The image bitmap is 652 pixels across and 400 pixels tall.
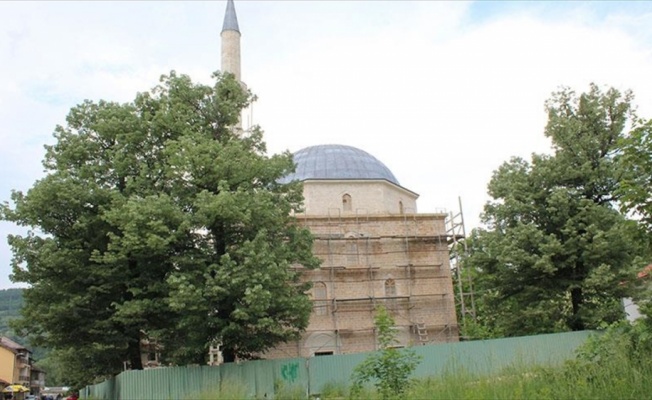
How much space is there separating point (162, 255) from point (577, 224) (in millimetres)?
14682

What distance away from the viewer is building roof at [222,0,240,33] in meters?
38.4

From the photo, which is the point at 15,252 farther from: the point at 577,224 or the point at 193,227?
the point at 577,224

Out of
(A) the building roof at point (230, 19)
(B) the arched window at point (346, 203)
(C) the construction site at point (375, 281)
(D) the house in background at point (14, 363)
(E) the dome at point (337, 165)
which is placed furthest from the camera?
(D) the house in background at point (14, 363)

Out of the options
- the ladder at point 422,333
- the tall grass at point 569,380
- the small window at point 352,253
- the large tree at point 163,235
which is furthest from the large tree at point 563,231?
the tall grass at point 569,380

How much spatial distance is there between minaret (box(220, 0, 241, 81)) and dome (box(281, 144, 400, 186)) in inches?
273

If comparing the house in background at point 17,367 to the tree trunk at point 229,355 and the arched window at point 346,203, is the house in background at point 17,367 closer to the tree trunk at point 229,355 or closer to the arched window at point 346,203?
the arched window at point 346,203

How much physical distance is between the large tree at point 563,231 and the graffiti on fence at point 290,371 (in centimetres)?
883

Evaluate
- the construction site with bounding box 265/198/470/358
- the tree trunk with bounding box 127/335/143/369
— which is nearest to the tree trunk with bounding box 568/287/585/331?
the construction site with bounding box 265/198/470/358

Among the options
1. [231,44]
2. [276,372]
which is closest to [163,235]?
[276,372]

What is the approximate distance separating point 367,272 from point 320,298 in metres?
2.61

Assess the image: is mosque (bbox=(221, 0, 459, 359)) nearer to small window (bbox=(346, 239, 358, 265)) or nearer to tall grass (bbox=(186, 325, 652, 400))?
small window (bbox=(346, 239, 358, 265))

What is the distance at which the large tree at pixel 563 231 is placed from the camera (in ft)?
71.3

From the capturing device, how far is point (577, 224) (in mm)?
22094

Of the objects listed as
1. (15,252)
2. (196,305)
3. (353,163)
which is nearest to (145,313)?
(196,305)
